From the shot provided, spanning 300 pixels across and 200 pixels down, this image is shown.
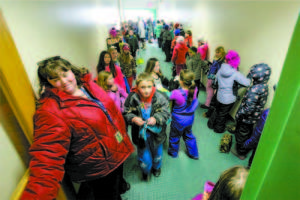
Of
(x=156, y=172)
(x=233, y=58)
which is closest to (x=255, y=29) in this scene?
(x=233, y=58)

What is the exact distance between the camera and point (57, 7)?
1586 mm

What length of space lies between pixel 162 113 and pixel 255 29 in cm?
210

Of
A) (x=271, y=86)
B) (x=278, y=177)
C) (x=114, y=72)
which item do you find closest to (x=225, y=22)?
(x=271, y=86)

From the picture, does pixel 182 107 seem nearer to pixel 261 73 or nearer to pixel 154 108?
pixel 154 108

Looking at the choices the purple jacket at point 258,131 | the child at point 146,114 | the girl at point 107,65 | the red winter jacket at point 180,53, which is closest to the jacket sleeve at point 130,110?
the child at point 146,114

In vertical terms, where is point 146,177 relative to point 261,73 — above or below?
below

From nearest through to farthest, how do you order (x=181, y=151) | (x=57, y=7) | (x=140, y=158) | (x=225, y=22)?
(x=57, y=7), (x=140, y=158), (x=181, y=151), (x=225, y=22)

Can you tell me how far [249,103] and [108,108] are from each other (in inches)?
70.0

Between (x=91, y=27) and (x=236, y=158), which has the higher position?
(x=91, y=27)

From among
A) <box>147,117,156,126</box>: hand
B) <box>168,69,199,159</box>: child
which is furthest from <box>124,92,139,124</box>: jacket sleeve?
<box>168,69,199,159</box>: child

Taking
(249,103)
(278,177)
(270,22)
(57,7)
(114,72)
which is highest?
(57,7)

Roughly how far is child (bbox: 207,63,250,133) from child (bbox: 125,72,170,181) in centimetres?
131

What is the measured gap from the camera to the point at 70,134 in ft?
2.98

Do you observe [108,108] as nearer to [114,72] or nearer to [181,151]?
[114,72]
